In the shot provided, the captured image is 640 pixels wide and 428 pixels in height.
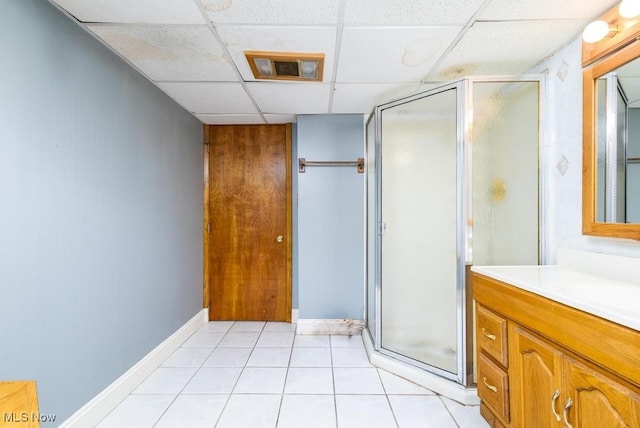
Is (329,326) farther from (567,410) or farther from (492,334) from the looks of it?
(567,410)

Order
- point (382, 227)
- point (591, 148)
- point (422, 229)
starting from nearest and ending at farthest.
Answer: point (591, 148)
point (422, 229)
point (382, 227)

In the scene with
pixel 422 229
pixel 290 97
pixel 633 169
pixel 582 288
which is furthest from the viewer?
pixel 290 97

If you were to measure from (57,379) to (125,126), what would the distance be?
1512 millimetres

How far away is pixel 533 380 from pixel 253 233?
9.16ft

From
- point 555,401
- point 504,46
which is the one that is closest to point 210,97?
point 504,46

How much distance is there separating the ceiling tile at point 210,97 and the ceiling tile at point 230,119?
0.42 ft

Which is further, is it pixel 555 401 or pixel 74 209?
pixel 74 209

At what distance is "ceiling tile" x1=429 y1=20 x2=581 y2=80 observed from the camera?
5.39 feet

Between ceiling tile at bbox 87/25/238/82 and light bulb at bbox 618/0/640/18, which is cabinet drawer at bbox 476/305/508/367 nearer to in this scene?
light bulb at bbox 618/0/640/18

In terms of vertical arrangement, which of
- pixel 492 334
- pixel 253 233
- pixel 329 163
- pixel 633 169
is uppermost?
pixel 329 163

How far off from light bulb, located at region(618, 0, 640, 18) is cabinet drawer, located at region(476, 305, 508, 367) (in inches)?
59.2

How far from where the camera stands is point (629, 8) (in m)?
1.37

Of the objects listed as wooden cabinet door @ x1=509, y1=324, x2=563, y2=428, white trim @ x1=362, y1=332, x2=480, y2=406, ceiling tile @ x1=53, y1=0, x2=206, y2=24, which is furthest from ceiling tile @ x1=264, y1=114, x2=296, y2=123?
wooden cabinet door @ x1=509, y1=324, x2=563, y2=428

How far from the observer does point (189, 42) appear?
178 centimetres
